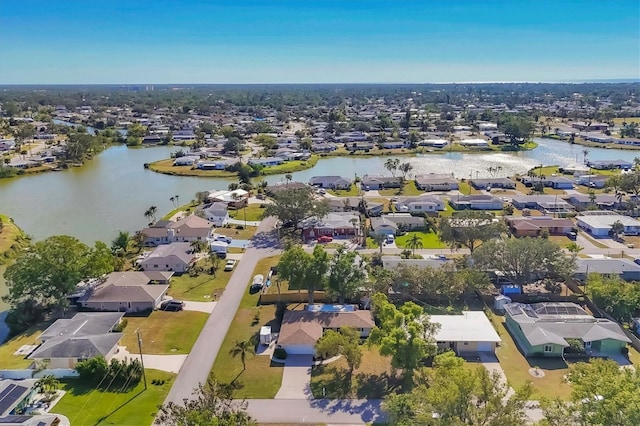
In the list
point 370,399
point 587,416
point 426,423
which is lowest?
point 370,399

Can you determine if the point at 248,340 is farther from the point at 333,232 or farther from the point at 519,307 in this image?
the point at 333,232

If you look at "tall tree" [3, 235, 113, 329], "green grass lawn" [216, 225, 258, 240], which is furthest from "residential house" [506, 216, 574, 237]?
"tall tree" [3, 235, 113, 329]

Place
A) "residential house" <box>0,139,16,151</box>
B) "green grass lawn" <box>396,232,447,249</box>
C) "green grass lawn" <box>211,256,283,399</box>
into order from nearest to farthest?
"green grass lawn" <box>211,256,283,399</box> → "green grass lawn" <box>396,232,447,249</box> → "residential house" <box>0,139,16,151</box>

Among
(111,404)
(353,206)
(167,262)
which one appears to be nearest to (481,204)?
(353,206)

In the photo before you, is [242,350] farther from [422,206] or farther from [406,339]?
[422,206]

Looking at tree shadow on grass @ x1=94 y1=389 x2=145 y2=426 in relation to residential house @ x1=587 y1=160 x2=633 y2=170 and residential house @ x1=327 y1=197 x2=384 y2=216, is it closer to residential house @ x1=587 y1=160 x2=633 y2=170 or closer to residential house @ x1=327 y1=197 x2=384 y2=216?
residential house @ x1=327 y1=197 x2=384 y2=216

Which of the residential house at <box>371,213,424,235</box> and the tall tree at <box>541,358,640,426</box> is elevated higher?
the tall tree at <box>541,358,640,426</box>

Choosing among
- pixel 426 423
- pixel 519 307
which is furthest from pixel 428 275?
pixel 426 423
